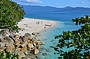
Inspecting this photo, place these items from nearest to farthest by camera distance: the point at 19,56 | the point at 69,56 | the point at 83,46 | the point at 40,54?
the point at 83,46 < the point at 69,56 < the point at 19,56 < the point at 40,54

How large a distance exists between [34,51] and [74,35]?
587 inches

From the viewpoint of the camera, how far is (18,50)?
1753 cm

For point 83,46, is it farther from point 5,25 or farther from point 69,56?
point 5,25

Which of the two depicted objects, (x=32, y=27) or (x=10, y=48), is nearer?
(x=10, y=48)

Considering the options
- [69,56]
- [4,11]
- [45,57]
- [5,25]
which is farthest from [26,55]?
[69,56]

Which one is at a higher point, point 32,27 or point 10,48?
point 10,48

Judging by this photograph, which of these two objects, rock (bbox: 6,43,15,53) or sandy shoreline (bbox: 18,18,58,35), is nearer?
rock (bbox: 6,43,15,53)

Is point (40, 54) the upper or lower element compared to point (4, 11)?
lower

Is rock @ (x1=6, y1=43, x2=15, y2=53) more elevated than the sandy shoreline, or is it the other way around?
rock @ (x1=6, y1=43, x2=15, y2=53)

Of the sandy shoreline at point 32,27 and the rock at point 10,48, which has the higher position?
the rock at point 10,48

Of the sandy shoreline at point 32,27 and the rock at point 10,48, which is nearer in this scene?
the rock at point 10,48

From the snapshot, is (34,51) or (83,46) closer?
(83,46)

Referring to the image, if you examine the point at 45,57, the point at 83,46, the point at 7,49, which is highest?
the point at 83,46

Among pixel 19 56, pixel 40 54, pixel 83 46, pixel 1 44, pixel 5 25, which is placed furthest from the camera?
pixel 5 25
